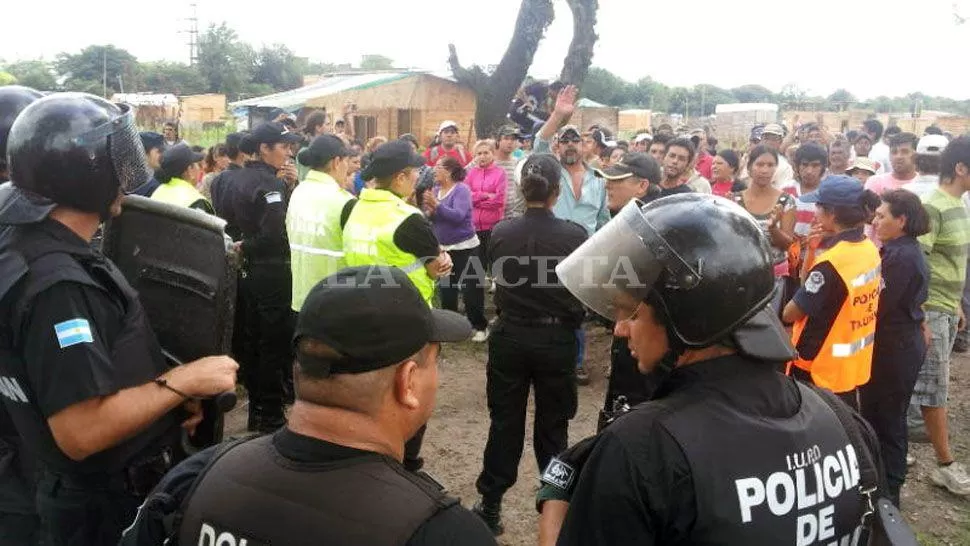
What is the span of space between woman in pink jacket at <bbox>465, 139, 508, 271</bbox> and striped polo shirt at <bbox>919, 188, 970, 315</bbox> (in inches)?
170

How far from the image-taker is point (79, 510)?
2082mm

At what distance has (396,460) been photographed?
1.42m

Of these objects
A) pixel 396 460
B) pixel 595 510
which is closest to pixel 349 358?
pixel 396 460

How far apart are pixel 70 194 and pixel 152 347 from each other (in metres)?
0.51

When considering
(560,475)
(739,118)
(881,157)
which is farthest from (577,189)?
(739,118)

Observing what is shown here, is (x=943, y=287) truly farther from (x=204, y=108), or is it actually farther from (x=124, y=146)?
(x=204, y=108)

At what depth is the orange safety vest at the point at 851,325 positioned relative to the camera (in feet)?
12.2

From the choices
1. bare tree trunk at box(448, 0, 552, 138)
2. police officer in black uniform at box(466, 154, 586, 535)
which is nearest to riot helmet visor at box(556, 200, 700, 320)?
police officer in black uniform at box(466, 154, 586, 535)

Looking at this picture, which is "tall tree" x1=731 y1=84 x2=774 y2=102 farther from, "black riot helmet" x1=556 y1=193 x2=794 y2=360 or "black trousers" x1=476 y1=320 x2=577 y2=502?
"black riot helmet" x1=556 y1=193 x2=794 y2=360

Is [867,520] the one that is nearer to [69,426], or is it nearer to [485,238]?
[69,426]

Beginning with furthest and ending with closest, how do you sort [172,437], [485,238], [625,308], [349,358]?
[485,238] → [172,437] → [625,308] → [349,358]

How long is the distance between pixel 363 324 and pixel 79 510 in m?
1.34

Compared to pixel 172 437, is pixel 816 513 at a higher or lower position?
higher

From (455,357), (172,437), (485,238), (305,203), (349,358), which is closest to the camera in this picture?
(349,358)
